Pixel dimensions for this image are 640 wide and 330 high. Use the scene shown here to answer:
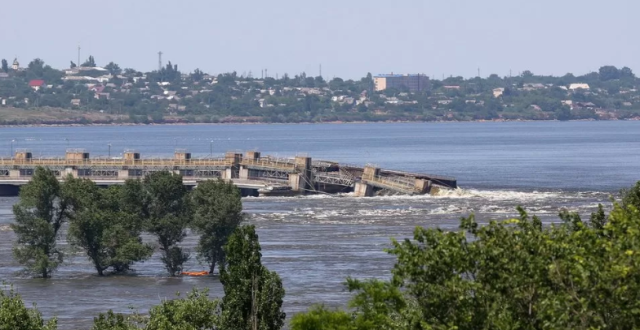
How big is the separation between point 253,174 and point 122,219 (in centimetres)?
5232

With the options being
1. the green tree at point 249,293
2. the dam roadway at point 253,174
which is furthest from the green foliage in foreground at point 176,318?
the dam roadway at point 253,174

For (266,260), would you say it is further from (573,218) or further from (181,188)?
(573,218)

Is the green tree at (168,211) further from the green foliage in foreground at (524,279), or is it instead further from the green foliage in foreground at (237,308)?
the green foliage in foreground at (524,279)

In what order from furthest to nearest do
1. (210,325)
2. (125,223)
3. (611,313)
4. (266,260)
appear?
(266,260), (125,223), (210,325), (611,313)

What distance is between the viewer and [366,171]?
340 ft

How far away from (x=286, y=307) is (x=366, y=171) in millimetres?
54918

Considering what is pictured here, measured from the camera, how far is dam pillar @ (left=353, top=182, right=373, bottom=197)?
10212 centimetres

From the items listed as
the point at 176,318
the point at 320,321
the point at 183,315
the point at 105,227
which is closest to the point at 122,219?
the point at 105,227

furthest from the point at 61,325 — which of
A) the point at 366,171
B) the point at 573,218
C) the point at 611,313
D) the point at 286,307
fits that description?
the point at 366,171

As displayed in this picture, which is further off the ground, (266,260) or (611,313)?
(611,313)

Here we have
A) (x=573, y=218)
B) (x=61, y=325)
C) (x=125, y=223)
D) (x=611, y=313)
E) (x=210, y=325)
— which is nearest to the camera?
(x=611, y=313)

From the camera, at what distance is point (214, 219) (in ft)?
186

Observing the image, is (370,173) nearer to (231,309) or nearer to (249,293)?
(249,293)

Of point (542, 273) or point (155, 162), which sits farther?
point (155, 162)
